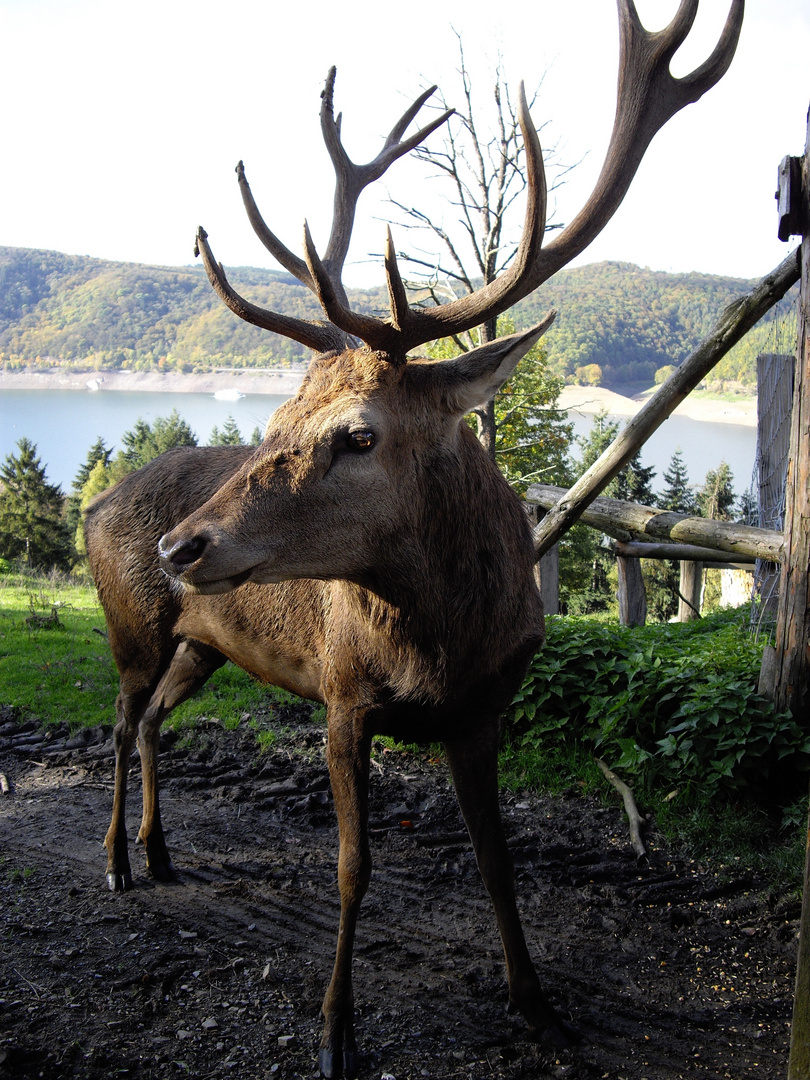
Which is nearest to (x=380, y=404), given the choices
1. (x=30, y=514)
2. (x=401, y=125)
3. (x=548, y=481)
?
(x=401, y=125)

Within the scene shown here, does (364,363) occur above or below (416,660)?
above

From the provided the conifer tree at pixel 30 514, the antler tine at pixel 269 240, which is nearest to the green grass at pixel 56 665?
the antler tine at pixel 269 240

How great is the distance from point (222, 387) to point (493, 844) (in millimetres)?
111194

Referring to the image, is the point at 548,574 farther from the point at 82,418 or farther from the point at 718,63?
the point at 82,418

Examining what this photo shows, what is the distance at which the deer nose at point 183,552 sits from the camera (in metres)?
2.06

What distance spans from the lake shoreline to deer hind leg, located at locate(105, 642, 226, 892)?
46441 mm

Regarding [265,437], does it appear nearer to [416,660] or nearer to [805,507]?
[416,660]

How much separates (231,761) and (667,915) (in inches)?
124

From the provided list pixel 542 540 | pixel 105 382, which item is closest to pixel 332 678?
pixel 542 540

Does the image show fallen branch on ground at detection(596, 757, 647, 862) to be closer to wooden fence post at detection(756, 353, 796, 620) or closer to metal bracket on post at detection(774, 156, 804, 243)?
wooden fence post at detection(756, 353, 796, 620)

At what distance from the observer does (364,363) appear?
2.41m

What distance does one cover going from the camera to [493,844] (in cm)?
291

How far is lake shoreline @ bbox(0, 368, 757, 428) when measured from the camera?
61409mm

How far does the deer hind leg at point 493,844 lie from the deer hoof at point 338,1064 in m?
0.65
